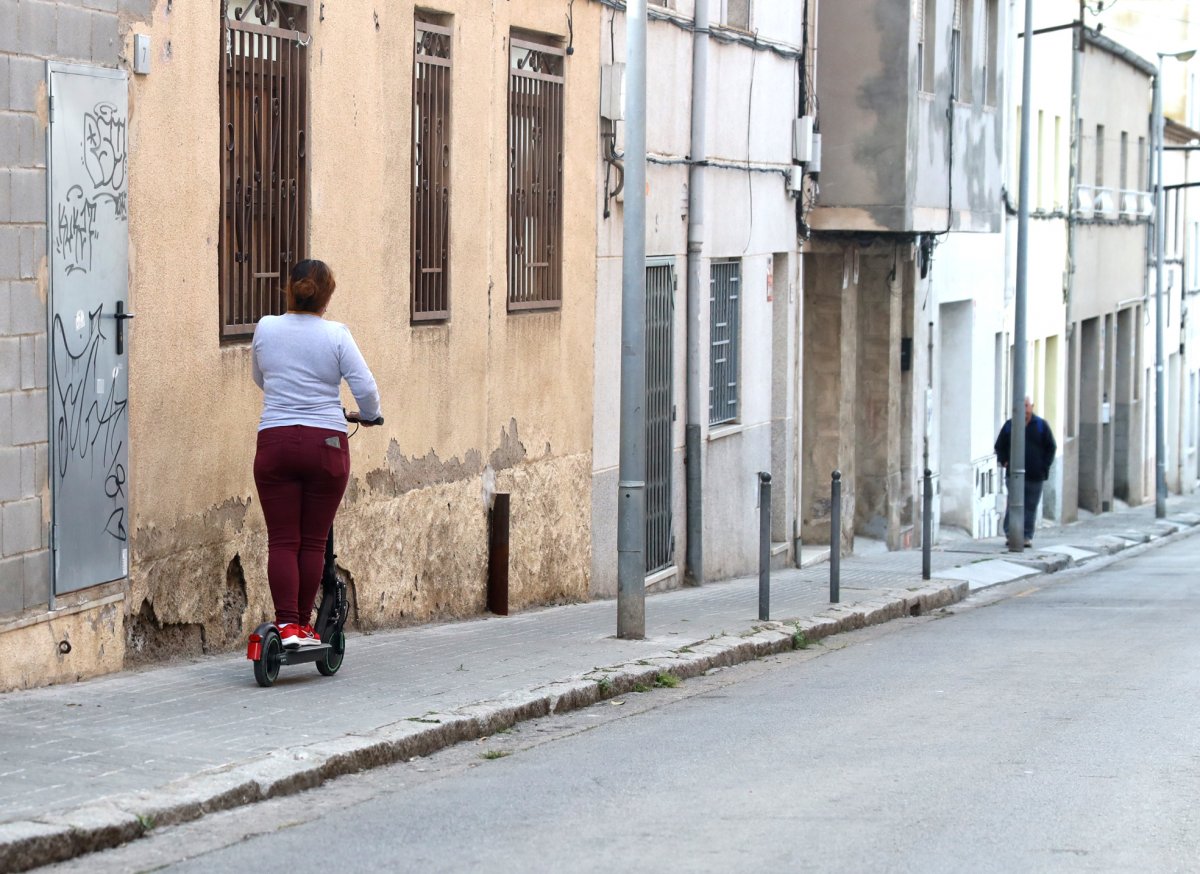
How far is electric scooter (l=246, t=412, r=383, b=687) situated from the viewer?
885 cm

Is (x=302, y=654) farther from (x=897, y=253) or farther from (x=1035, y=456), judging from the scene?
(x=1035, y=456)

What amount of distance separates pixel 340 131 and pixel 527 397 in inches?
131

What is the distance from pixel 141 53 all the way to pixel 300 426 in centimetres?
189

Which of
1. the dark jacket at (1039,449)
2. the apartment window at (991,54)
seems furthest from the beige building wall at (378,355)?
the dark jacket at (1039,449)

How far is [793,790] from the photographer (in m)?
7.58

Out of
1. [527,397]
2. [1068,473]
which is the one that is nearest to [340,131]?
[527,397]

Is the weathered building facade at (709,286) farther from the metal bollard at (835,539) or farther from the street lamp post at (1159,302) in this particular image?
the street lamp post at (1159,302)

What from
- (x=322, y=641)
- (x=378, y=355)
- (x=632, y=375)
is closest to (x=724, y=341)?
(x=632, y=375)

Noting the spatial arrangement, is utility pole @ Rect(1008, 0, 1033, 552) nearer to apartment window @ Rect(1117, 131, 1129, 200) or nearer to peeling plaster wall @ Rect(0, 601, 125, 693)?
apartment window @ Rect(1117, 131, 1129, 200)

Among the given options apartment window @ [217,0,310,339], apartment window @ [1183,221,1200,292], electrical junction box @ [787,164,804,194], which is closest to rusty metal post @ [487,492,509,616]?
apartment window @ [217,0,310,339]

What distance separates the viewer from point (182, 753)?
7406mm

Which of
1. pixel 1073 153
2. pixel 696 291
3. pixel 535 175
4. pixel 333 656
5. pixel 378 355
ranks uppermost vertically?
pixel 1073 153

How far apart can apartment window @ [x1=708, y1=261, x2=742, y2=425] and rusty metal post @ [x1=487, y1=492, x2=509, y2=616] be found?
5.40m

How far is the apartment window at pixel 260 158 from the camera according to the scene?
1009cm
